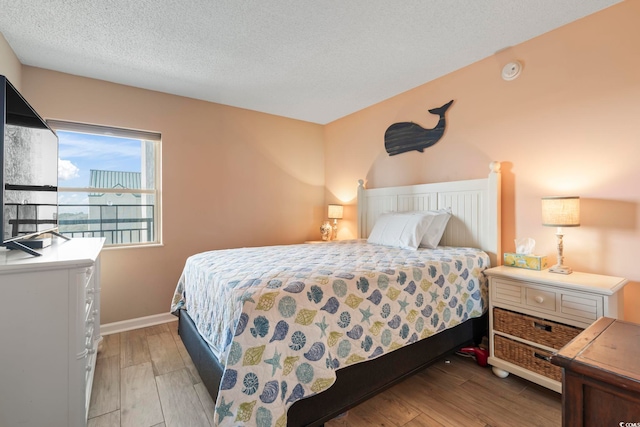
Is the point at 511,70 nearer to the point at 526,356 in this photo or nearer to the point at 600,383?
the point at 526,356

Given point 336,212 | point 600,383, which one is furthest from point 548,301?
point 336,212

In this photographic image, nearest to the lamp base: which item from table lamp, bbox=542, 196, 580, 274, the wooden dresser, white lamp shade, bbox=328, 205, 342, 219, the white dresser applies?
table lamp, bbox=542, 196, 580, 274

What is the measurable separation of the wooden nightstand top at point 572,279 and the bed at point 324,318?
0.81ft

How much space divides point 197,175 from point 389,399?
288 cm

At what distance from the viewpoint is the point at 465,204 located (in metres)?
2.66

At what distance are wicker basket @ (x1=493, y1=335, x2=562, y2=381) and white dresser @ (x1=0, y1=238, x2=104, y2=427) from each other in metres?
2.46

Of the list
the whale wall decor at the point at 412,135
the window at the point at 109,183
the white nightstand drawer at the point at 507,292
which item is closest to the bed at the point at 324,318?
the white nightstand drawer at the point at 507,292

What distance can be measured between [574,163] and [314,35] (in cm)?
211

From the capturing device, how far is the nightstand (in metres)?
1.69

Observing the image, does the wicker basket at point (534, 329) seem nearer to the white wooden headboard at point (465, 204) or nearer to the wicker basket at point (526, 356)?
the wicker basket at point (526, 356)

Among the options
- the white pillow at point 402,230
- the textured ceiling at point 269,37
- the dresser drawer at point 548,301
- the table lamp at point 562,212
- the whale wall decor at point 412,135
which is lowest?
the dresser drawer at point 548,301

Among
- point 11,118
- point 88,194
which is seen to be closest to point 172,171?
point 88,194

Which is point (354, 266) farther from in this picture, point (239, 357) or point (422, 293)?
point (239, 357)

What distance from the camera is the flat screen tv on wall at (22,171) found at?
1322 millimetres
